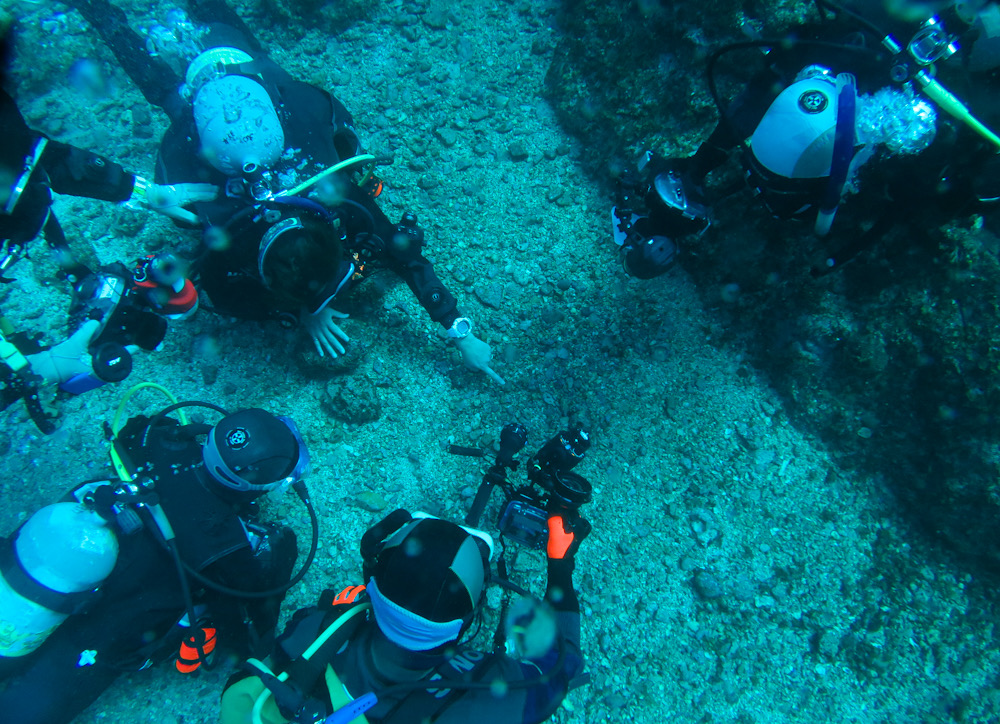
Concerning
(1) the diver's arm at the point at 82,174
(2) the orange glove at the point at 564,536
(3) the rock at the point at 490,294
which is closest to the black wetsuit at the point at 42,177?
(1) the diver's arm at the point at 82,174

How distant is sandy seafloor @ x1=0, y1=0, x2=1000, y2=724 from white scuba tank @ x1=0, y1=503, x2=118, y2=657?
1159 millimetres

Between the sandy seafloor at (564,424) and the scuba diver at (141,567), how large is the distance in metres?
0.60

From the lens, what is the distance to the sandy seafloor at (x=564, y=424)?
283cm

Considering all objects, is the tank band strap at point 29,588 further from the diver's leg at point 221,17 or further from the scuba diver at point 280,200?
the diver's leg at point 221,17

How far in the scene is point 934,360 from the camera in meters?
2.69

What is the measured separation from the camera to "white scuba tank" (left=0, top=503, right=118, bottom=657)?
7.02 feet

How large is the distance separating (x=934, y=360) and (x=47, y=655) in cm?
536

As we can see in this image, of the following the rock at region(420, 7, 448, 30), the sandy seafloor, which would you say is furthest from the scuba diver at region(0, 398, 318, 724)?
the rock at region(420, 7, 448, 30)

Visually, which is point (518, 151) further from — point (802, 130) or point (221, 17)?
point (221, 17)

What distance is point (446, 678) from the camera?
6.77 ft

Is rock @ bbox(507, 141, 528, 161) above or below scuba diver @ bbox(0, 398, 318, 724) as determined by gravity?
above

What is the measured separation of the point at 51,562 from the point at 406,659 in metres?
1.77

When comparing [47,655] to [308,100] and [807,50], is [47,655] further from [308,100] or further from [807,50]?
[807,50]

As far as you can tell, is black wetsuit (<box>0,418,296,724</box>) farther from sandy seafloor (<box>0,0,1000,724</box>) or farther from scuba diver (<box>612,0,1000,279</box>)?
scuba diver (<box>612,0,1000,279</box>)
